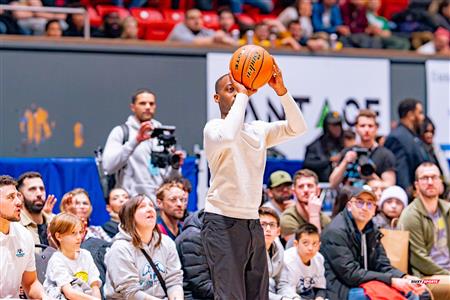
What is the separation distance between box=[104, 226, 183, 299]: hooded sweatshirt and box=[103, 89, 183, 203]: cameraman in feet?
6.00

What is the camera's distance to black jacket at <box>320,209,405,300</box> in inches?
365

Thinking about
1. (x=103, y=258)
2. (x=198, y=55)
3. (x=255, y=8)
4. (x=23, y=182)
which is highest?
(x=255, y=8)

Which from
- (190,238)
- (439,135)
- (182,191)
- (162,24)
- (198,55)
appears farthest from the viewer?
(162,24)

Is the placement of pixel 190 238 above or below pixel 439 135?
below

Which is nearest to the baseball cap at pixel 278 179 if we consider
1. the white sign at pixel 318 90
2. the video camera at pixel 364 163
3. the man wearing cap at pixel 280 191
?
the man wearing cap at pixel 280 191

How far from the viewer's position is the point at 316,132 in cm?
1299

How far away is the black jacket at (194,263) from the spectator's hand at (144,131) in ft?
5.30

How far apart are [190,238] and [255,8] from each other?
25.8 feet

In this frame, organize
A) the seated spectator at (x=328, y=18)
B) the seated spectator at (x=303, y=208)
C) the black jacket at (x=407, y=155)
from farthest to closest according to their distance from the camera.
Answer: the seated spectator at (x=328, y=18) → the black jacket at (x=407, y=155) → the seated spectator at (x=303, y=208)

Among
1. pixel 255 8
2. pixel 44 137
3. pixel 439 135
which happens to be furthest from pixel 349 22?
pixel 44 137

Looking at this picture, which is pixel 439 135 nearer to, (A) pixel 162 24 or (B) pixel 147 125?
(A) pixel 162 24

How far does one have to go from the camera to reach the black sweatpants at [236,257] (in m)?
6.37

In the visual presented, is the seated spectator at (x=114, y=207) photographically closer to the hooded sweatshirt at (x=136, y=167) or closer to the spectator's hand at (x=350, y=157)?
the hooded sweatshirt at (x=136, y=167)

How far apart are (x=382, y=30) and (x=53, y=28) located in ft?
18.1
